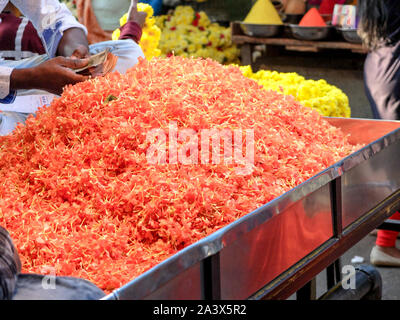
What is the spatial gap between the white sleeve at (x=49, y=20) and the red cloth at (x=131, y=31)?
296 millimetres

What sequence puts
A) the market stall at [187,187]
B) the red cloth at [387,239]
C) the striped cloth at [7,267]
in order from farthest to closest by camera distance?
the red cloth at [387,239] → the market stall at [187,187] → the striped cloth at [7,267]

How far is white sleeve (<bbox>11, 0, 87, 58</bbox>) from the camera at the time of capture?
6.40 feet

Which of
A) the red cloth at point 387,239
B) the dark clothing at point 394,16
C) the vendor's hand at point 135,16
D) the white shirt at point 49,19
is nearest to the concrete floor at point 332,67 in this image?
the dark clothing at point 394,16

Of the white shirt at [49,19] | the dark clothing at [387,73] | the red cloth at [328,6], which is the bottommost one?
the dark clothing at [387,73]

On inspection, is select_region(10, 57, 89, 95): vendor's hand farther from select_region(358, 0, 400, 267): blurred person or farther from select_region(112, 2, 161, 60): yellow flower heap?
select_region(358, 0, 400, 267): blurred person

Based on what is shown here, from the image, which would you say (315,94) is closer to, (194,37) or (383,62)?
(383,62)

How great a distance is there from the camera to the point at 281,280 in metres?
1.10

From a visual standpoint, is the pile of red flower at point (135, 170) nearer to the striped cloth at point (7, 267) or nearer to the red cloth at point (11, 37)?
the striped cloth at point (7, 267)

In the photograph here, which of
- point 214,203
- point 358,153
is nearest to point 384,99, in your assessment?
point 358,153

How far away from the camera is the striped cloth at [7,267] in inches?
30.3

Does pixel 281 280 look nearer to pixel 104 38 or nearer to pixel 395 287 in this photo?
pixel 395 287

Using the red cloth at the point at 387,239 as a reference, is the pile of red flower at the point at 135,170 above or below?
above

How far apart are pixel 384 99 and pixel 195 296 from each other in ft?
6.83

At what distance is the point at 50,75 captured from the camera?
4.91 feet
